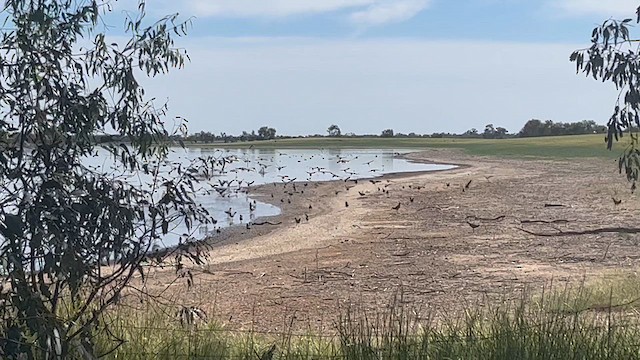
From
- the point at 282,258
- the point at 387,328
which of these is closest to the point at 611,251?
the point at 282,258

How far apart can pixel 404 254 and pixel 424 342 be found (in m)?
11.4

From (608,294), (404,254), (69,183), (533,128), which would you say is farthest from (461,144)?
(69,183)

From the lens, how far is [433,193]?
3130cm

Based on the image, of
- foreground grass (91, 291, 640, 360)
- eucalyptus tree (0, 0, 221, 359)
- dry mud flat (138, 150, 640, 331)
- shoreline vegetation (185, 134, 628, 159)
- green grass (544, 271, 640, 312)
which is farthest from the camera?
shoreline vegetation (185, 134, 628, 159)

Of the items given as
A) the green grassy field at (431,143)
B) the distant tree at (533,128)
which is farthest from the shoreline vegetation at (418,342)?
the distant tree at (533,128)

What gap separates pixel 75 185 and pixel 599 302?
6.08 metres

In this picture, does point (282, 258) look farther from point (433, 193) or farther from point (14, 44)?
point (433, 193)

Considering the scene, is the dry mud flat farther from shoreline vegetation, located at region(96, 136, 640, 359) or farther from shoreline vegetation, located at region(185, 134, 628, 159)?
shoreline vegetation, located at region(185, 134, 628, 159)

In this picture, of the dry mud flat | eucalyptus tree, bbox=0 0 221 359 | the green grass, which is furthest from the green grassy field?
eucalyptus tree, bbox=0 0 221 359

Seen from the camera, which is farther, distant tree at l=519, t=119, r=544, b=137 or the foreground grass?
distant tree at l=519, t=119, r=544, b=137

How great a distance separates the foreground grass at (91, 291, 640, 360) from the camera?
4.93 metres

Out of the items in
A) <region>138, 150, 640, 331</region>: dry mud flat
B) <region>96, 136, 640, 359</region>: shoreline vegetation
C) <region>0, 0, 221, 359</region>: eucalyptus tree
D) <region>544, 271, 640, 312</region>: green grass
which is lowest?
<region>138, 150, 640, 331</region>: dry mud flat

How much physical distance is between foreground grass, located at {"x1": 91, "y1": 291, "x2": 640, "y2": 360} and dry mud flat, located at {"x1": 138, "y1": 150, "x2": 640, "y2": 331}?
146cm

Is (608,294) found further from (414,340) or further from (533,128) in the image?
(533,128)
